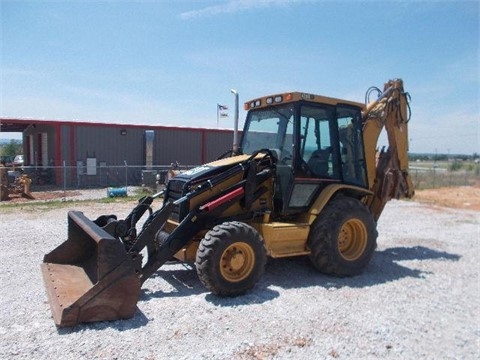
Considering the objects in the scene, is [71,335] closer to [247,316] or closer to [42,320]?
[42,320]

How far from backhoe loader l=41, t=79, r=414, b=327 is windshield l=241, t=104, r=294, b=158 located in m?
0.02

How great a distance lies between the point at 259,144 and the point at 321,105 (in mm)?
1149

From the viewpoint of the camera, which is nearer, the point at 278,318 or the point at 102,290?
the point at 102,290

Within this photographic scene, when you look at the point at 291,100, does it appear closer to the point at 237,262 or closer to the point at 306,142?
the point at 306,142

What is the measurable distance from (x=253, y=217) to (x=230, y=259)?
98 cm

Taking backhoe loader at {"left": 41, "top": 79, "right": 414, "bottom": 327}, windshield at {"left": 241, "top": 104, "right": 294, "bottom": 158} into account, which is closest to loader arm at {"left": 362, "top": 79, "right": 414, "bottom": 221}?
backhoe loader at {"left": 41, "top": 79, "right": 414, "bottom": 327}

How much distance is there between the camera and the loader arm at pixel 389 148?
7965 mm

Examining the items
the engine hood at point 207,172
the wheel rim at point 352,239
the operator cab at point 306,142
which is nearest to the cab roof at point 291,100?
the operator cab at point 306,142

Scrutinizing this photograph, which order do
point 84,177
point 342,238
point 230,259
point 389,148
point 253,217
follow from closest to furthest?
1. point 230,259
2. point 253,217
3. point 342,238
4. point 389,148
5. point 84,177

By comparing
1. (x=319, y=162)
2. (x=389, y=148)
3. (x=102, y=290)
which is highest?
(x=389, y=148)

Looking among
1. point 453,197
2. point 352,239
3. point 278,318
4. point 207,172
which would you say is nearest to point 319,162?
point 352,239

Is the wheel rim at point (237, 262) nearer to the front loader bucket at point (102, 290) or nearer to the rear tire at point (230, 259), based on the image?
the rear tire at point (230, 259)

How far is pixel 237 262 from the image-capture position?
5656 millimetres

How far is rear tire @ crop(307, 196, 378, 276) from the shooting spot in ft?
21.4
